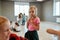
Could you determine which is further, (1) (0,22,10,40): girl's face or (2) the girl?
(2) the girl

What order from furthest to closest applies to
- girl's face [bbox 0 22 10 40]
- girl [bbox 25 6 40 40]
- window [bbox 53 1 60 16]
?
window [bbox 53 1 60 16] → girl [bbox 25 6 40 40] → girl's face [bbox 0 22 10 40]

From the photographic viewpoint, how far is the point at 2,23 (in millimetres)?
664

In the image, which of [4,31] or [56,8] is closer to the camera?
Answer: [4,31]

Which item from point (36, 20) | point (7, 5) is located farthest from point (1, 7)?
point (36, 20)

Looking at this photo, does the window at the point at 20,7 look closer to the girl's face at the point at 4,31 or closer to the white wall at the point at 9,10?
the white wall at the point at 9,10

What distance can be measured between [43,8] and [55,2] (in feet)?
10.4

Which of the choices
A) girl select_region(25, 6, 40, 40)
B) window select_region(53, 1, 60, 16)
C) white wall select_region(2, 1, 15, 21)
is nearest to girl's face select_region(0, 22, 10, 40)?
girl select_region(25, 6, 40, 40)

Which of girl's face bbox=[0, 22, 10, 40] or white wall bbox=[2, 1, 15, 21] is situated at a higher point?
white wall bbox=[2, 1, 15, 21]

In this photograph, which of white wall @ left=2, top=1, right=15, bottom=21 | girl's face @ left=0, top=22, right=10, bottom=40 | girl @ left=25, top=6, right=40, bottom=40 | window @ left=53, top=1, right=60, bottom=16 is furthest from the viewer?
white wall @ left=2, top=1, right=15, bottom=21

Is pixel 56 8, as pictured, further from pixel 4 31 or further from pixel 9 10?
pixel 4 31

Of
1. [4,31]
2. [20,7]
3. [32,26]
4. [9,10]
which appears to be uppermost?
[20,7]

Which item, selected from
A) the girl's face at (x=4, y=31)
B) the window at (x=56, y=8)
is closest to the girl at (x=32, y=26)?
the girl's face at (x=4, y=31)

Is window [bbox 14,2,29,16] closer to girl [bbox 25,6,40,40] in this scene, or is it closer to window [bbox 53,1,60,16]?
window [bbox 53,1,60,16]

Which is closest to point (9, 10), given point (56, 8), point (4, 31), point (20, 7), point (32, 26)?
point (20, 7)
